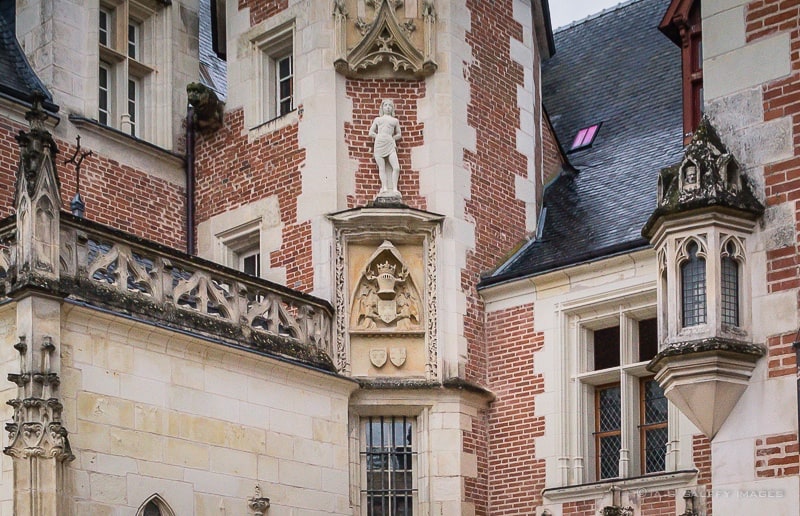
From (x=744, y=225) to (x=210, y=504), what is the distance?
16.8ft

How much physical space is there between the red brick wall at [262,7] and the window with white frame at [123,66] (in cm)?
119

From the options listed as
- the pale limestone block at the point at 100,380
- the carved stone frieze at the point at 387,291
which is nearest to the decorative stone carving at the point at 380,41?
the carved stone frieze at the point at 387,291

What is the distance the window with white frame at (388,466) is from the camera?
1672cm

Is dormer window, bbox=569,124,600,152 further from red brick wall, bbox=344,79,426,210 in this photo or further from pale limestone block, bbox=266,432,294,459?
pale limestone block, bbox=266,432,294,459

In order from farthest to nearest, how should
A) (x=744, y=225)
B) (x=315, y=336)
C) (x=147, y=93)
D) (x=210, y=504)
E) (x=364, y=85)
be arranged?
(x=147, y=93) → (x=364, y=85) → (x=315, y=336) → (x=210, y=504) → (x=744, y=225)

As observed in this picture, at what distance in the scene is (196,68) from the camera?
64.2 ft

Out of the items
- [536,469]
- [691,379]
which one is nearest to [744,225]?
[691,379]

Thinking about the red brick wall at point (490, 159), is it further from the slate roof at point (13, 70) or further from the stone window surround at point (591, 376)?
the slate roof at point (13, 70)

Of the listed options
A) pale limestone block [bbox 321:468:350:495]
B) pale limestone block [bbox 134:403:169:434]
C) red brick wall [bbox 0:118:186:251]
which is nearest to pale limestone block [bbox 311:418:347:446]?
pale limestone block [bbox 321:468:350:495]

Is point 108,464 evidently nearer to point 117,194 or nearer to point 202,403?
point 202,403

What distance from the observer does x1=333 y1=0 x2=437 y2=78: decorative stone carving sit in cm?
1753

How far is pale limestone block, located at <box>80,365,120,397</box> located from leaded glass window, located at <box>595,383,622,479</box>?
4991 millimetres

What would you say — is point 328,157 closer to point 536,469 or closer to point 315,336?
point 315,336

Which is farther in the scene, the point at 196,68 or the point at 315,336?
the point at 196,68
